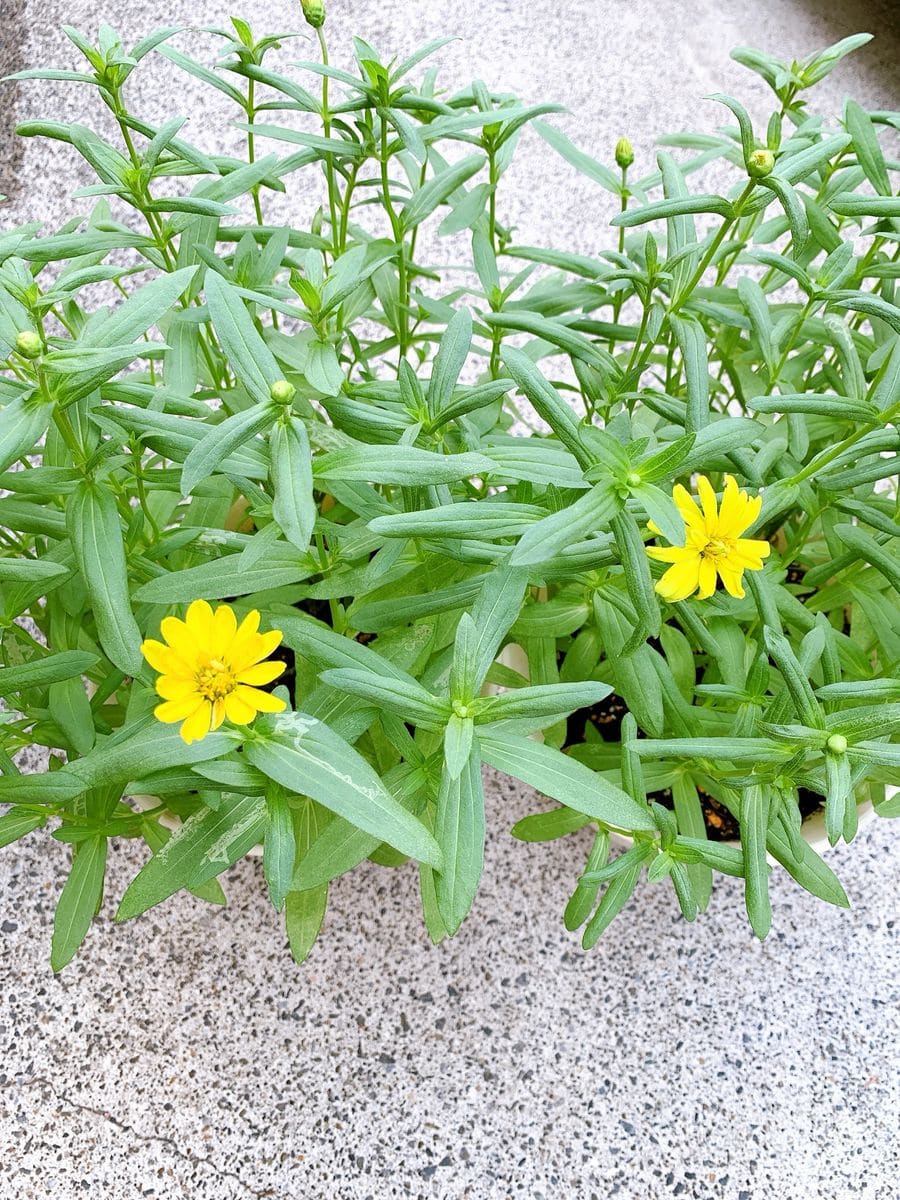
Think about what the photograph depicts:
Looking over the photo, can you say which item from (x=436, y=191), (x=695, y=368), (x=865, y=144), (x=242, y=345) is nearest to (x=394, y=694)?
(x=242, y=345)

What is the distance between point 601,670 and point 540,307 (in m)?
0.36

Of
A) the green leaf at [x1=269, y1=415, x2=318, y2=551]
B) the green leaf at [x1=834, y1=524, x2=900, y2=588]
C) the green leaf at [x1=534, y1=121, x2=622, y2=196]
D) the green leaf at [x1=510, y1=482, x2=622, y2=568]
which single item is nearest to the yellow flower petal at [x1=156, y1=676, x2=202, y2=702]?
the green leaf at [x1=269, y1=415, x2=318, y2=551]

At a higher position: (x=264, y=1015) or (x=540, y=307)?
(x=540, y=307)

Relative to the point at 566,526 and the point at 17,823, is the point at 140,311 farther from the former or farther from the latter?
the point at 17,823

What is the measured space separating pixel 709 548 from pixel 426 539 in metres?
0.20

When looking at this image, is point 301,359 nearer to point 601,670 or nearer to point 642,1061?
point 601,670

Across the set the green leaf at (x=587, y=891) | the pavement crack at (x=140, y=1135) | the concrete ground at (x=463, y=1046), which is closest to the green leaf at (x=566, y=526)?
the green leaf at (x=587, y=891)

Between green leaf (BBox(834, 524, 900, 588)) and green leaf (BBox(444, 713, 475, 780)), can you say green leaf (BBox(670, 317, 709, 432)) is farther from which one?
green leaf (BBox(444, 713, 475, 780))

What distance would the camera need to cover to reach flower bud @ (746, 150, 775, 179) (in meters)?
0.65

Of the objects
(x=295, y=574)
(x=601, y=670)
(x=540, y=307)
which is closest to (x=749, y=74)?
(x=540, y=307)

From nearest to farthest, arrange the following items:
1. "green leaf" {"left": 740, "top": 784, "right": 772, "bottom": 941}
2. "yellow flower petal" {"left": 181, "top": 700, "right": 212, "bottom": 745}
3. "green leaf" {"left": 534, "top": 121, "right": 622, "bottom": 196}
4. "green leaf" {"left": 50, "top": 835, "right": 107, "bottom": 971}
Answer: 1. "yellow flower petal" {"left": 181, "top": 700, "right": 212, "bottom": 745}
2. "green leaf" {"left": 740, "top": 784, "right": 772, "bottom": 941}
3. "green leaf" {"left": 50, "top": 835, "right": 107, "bottom": 971}
4. "green leaf" {"left": 534, "top": 121, "right": 622, "bottom": 196}

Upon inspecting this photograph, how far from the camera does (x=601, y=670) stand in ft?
3.03

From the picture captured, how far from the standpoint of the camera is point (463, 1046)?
43.4 inches

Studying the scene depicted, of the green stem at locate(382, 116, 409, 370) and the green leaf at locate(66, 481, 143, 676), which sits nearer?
the green leaf at locate(66, 481, 143, 676)
